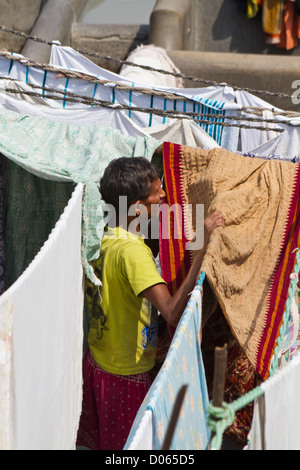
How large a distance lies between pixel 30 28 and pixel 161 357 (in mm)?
5895

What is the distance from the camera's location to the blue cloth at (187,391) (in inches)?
58.9

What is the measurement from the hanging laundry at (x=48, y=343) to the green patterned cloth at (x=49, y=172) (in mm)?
80

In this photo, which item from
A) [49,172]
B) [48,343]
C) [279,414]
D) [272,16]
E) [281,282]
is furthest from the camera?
[272,16]

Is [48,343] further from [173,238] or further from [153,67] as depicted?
[153,67]

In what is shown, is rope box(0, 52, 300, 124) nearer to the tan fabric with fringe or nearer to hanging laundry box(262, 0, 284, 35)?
the tan fabric with fringe

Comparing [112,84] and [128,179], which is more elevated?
[112,84]

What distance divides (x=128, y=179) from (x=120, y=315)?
53 centimetres

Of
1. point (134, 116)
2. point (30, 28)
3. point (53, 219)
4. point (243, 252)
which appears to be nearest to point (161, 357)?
point (243, 252)

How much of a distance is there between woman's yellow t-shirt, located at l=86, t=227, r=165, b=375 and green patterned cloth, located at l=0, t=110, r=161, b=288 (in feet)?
0.20

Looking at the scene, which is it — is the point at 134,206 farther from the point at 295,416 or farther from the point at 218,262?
the point at 295,416

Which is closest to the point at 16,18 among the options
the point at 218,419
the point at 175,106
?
the point at 175,106

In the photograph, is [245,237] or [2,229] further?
[2,229]

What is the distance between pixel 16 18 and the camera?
7055mm

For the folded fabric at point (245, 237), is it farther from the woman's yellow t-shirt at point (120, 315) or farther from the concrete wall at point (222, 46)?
the concrete wall at point (222, 46)
